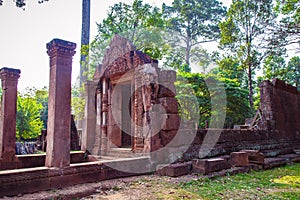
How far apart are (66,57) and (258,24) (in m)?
16.2

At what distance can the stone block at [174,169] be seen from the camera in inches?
250

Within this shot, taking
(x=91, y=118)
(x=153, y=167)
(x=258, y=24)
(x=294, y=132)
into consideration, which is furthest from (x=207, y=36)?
(x=153, y=167)

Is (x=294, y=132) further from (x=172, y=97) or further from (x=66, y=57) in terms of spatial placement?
(x=66, y=57)

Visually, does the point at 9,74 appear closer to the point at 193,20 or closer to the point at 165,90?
the point at 165,90

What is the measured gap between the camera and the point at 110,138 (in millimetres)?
8945

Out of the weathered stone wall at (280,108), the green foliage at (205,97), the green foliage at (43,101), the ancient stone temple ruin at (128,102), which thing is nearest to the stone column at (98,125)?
the ancient stone temple ruin at (128,102)

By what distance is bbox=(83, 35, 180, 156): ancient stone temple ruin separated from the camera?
285 inches

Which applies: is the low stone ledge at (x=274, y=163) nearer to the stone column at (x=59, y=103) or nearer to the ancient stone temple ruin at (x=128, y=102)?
the ancient stone temple ruin at (x=128, y=102)

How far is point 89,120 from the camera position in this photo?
9570 millimetres

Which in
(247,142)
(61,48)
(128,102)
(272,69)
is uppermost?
(272,69)

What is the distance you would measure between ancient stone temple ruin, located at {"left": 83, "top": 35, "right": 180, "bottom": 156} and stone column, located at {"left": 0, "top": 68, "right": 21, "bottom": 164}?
264 cm

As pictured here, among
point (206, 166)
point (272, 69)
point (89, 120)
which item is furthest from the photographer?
point (272, 69)

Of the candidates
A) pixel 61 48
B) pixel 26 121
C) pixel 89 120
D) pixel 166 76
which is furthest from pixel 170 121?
pixel 26 121

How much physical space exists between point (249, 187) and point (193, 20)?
23.6 m
